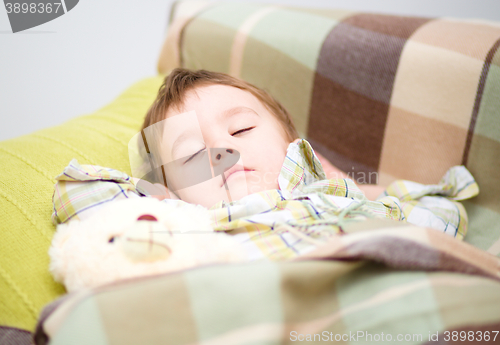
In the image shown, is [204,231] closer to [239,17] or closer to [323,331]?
[323,331]

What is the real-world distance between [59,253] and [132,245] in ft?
0.46

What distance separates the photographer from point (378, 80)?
0.96 m

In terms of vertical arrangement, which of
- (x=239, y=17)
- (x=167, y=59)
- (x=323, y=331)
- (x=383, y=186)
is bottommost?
(x=383, y=186)

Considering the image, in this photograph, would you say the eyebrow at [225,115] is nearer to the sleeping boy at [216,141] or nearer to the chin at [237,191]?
the sleeping boy at [216,141]

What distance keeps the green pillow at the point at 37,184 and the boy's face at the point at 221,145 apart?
0.62 ft

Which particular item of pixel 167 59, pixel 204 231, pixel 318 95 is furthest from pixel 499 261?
Answer: pixel 167 59

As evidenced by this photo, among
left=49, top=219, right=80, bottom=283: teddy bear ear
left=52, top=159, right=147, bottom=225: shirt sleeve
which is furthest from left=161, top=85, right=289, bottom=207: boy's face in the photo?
left=49, top=219, right=80, bottom=283: teddy bear ear

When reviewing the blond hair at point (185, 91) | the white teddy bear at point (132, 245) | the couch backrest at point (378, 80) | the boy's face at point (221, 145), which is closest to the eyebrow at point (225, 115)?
the boy's face at point (221, 145)

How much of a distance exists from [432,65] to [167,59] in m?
0.94

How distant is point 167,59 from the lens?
133cm

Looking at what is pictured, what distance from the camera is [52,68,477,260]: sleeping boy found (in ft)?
1.99

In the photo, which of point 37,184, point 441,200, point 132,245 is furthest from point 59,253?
point 441,200

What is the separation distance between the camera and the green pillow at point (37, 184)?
0.53 m

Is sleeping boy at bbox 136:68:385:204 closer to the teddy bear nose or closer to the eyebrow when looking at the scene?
the eyebrow
